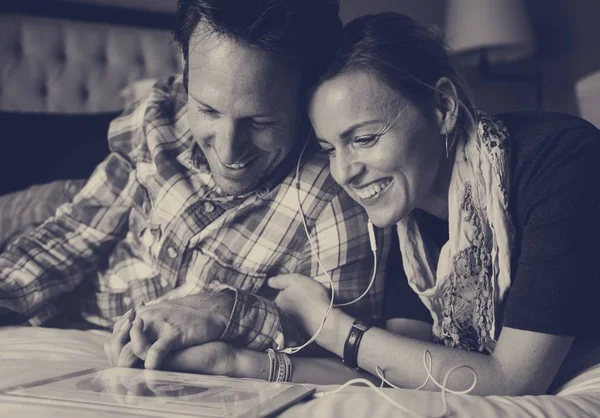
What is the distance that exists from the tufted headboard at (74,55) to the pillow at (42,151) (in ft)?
2.09

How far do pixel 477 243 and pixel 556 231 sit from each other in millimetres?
163

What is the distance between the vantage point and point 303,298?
1180 millimetres

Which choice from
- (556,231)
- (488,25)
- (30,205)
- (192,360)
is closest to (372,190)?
(556,231)

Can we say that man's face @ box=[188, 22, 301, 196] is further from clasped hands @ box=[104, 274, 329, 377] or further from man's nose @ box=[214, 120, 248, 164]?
clasped hands @ box=[104, 274, 329, 377]

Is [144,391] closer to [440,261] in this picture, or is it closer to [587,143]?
[440,261]

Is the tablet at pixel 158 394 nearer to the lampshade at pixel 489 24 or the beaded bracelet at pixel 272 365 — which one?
the beaded bracelet at pixel 272 365

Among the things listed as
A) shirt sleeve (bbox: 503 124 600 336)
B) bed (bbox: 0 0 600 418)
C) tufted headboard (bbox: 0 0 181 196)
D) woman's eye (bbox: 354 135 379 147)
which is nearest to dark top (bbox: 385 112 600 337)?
shirt sleeve (bbox: 503 124 600 336)

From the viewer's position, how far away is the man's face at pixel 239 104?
1.09m

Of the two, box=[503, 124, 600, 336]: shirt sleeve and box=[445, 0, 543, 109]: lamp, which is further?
box=[445, 0, 543, 109]: lamp

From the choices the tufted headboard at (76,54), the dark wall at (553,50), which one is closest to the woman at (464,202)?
the tufted headboard at (76,54)

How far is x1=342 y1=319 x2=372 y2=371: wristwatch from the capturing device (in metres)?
1.06

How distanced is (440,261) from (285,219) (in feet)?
1.06

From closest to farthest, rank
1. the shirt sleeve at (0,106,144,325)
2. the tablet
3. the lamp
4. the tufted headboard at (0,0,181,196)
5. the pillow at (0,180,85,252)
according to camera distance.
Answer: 1. the tablet
2. the shirt sleeve at (0,106,144,325)
3. the pillow at (0,180,85,252)
4. the tufted headboard at (0,0,181,196)
5. the lamp

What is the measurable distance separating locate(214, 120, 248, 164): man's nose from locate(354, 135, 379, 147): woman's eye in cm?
21
